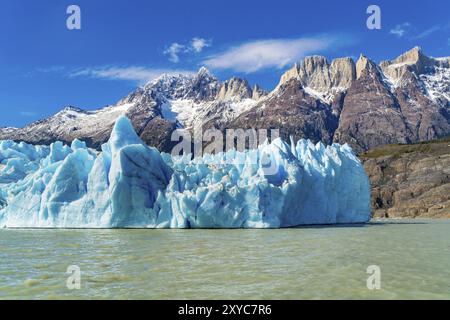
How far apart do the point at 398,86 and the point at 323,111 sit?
34.4 meters

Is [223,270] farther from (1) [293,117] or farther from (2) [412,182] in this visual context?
(1) [293,117]

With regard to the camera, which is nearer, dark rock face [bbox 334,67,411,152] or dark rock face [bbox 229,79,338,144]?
dark rock face [bbox 334,67,411,152]

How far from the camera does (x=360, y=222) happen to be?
1778 inches

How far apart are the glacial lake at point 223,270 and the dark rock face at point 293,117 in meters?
151

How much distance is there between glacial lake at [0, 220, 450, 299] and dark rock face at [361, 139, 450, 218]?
6031 cm

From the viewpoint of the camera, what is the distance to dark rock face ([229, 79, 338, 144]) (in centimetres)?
17525

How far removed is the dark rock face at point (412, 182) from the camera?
76000 mm

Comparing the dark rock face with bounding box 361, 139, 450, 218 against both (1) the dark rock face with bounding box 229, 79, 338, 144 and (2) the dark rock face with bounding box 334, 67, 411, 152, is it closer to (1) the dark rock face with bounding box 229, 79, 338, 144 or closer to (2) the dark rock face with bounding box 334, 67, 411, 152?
(2) the dark rock face with bounding box 334, 67, 411, 152

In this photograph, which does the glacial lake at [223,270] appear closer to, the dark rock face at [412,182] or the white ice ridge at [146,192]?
the white ice ridge at [146,192]

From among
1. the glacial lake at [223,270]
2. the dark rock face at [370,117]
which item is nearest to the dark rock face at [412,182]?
the glacial lake at [223,270]

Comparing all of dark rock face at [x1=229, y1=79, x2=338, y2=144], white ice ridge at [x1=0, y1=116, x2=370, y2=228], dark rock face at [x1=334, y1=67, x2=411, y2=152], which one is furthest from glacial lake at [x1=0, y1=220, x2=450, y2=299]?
dark rock face at [x1=229, y1=79, x2=338, y2=144]

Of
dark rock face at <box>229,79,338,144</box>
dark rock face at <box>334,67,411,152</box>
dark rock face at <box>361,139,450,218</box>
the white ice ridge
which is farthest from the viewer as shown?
dark rock face at <box>229,79,338,144</box>
